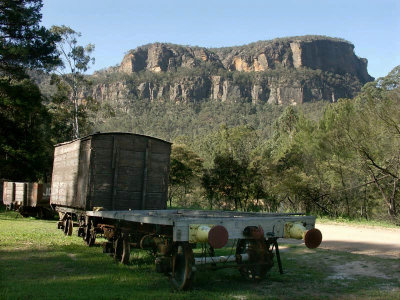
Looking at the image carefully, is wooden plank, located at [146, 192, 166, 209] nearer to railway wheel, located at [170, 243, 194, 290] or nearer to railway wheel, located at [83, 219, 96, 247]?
railway wheel, located at [83, 219, 96, 247]

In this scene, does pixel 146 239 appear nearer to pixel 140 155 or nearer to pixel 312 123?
pixel 140 155

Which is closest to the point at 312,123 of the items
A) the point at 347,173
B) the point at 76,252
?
the point at 347,173

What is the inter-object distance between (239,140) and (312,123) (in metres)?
8.69

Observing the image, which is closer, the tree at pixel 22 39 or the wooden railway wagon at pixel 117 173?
the wooden railway wagon at pixel 117 173

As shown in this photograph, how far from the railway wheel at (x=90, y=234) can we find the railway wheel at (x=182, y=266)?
4213mm

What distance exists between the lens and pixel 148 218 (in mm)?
5859

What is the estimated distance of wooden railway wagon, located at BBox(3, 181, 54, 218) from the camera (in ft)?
60.3

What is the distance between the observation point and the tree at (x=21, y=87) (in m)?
17.8

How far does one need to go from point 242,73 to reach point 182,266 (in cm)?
14791

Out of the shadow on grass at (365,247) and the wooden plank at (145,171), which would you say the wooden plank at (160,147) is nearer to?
the wooden plank at (145,171)

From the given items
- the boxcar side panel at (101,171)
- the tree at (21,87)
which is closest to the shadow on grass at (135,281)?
the boxcar side panel at (101,171)

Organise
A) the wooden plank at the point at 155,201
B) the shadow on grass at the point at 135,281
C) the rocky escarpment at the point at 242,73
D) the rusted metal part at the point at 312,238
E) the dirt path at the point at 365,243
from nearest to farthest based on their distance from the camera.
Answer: the shadow on grass at the point at 135,281 → the rusted metal part at the point at 312,238 → the dirt path at the point at 365,243 → the wooden plank at the point at 155,201 → the rocky escarpment at the point at 242,73

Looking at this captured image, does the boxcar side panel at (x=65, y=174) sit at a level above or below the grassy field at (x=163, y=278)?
above

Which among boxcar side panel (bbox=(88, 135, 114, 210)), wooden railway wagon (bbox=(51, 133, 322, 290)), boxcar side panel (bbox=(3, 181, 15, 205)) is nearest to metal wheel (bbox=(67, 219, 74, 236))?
wooden railway wagon (bbox=(51, 133, 322, 290))
